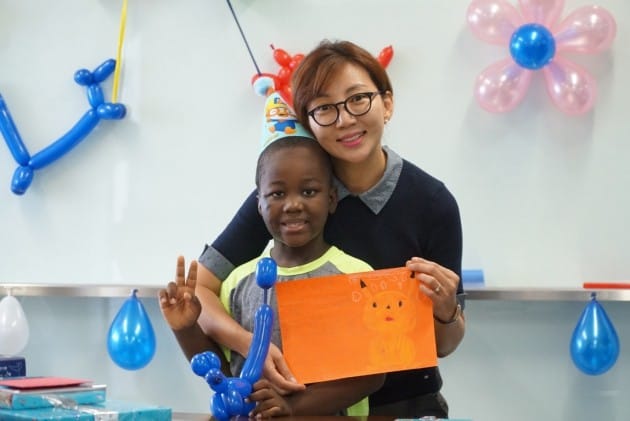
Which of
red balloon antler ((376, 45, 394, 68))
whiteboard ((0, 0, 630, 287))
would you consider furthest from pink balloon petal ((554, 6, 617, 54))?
red balloon antler ((376, 45, 394, 68))

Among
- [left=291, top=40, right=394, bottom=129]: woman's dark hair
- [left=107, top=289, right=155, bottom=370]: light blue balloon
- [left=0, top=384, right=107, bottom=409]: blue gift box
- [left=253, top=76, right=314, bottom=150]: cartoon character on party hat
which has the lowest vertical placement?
[left=0, top=384, right=107, bottom=409]: blue gift box

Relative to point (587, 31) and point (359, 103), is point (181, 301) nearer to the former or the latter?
point (359, 103)

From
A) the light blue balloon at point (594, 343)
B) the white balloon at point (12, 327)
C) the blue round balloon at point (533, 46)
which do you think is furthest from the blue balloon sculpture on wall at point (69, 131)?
the light blue balloon at point (594, 343)

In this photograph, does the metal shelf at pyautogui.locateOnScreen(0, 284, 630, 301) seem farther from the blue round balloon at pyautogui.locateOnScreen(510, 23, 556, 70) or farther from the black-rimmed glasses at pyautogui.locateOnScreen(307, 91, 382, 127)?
the black-rimmed glasses at pyautogui.locateOnScreen(307, 91, 382, 127)

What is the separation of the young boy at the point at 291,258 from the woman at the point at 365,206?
39 mm

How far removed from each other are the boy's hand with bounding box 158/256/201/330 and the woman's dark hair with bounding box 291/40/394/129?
0.37 meters

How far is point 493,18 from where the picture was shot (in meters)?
3.06

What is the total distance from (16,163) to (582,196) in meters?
2.15

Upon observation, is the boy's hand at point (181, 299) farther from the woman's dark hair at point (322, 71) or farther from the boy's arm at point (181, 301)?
the woman's dark hair at point (322, 71)

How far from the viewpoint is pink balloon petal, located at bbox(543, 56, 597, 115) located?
3035mm

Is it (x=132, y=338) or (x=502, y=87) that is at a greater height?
(x=502, y=87)

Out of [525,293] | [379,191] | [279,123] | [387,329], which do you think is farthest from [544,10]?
[387,329]

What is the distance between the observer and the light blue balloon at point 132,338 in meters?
3.24

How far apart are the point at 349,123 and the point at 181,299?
427 mm
